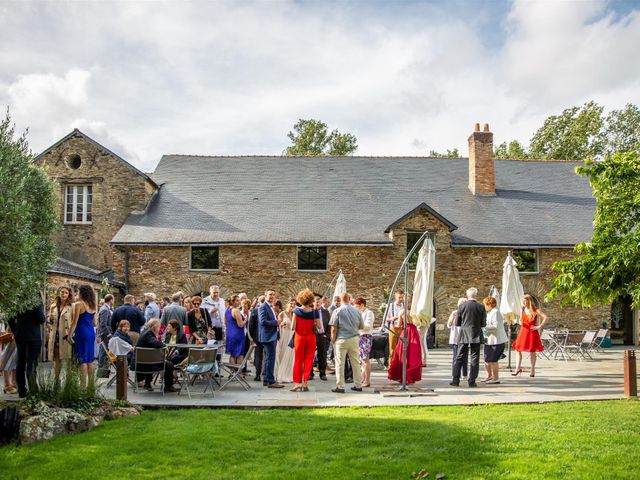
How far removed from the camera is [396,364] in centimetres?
1166

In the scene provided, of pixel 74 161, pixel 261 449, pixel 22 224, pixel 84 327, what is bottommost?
pixel 261 449

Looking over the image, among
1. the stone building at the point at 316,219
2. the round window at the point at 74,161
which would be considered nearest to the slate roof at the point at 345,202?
the stone building at the point at 316,219

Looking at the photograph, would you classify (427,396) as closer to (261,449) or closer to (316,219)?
(261,449)

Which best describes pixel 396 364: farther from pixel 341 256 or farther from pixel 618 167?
pixel 341 256

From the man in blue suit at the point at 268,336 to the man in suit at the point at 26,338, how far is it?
376cm

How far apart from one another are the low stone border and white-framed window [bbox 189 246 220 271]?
15.8m

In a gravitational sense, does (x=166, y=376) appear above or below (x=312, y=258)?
below

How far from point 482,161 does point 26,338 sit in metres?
21.5

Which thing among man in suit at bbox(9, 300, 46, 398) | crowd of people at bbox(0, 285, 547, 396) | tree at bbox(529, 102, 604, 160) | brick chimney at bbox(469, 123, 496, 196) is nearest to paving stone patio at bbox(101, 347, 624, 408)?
crowd of people at bbox(0, 285, 547, 396)

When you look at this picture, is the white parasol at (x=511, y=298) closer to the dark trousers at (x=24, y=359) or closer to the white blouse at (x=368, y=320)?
the white blouse at (x=368, y=320)

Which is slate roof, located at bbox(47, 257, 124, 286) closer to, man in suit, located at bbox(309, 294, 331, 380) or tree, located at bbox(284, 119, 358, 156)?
man in suit, located at bbox(309, 294, 331, 380)

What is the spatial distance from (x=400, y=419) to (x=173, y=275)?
17135 millimetres

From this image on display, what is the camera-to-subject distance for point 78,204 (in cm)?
2630

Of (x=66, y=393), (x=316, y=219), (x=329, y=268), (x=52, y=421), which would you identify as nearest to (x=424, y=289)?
(x=66, y=393)
